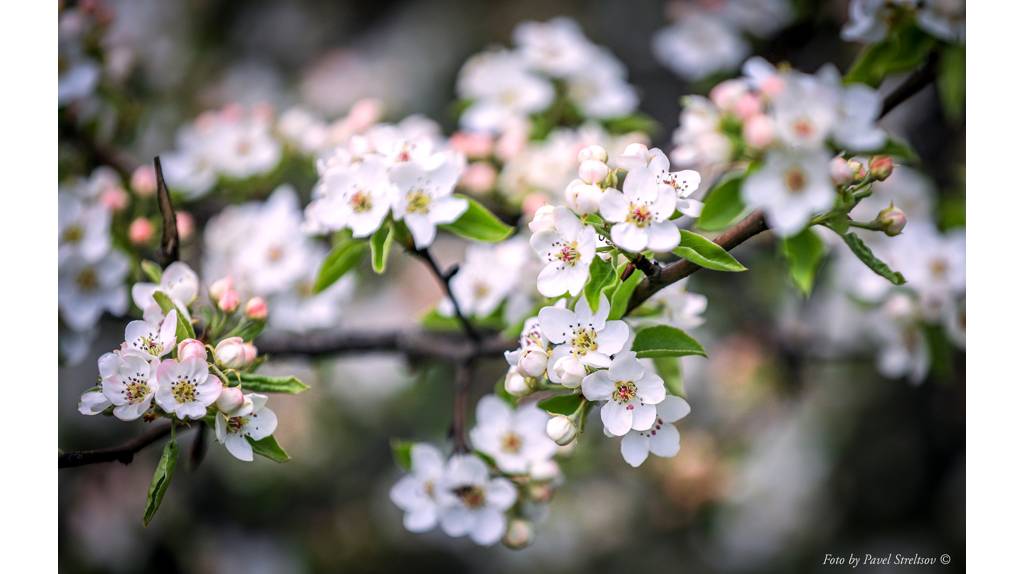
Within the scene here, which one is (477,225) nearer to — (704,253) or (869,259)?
(704,253)

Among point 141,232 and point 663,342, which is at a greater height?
point 663,342

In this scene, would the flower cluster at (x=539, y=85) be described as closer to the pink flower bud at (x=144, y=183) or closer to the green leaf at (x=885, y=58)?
the green leaf at (x=885, y=58)

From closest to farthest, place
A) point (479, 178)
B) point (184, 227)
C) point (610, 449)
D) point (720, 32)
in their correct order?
1. point (184, 227)
2. point (479, 178)
3. point (720, 32)
4. point (610, 449)

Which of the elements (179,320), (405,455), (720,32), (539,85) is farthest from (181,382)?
(720,32)

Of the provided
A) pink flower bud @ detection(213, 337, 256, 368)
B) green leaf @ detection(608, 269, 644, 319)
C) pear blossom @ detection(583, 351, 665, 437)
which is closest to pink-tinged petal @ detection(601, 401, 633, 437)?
pear blossom @ detection(583, 351, 665, 437)

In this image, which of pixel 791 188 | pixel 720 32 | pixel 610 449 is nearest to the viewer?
pixel 791 188
